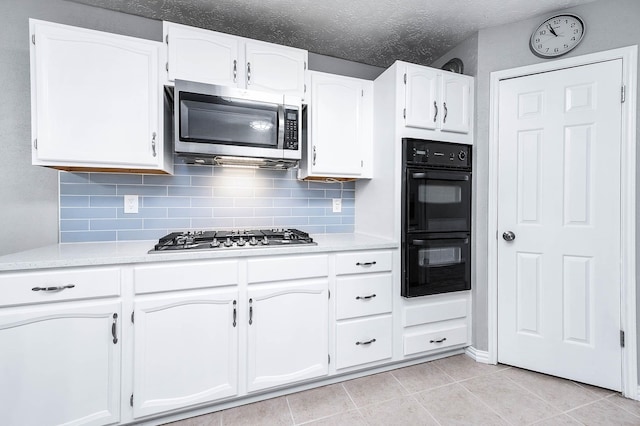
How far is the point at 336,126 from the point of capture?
2.15 m

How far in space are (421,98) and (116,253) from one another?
224 cm

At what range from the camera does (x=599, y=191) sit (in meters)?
1.79

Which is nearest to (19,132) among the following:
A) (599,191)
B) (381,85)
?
(381,85)

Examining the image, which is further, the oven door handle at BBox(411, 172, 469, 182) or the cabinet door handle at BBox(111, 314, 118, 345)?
the oven door handle at BBox(411, 172, 469, 182)

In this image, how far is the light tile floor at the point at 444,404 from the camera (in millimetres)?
1561

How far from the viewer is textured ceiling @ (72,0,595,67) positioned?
1.86m

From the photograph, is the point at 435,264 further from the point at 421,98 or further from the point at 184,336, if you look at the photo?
the point at 184,336

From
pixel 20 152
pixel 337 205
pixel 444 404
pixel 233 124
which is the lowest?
pixel 444 404

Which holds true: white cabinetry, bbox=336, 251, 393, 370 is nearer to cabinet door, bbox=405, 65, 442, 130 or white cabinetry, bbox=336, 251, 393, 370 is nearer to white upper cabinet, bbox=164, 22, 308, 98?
cabinet door, bbox=405, 65, 442, 130

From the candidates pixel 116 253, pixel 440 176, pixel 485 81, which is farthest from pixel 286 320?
pixel 485 81

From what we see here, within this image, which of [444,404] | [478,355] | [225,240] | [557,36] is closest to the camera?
[444,404]

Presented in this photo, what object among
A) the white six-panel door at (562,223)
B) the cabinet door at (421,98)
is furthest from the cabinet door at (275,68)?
the white six-panel door at (562,223)

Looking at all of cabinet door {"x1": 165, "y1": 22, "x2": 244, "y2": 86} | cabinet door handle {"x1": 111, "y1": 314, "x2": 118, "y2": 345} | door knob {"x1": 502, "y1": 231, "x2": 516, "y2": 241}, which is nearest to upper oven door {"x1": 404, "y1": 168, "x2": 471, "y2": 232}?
door knob {"x1": 502, "y1": 231, "x2": 516, "y2": 241}

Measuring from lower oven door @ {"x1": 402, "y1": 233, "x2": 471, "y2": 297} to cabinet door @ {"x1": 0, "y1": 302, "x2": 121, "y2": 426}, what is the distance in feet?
5.86
